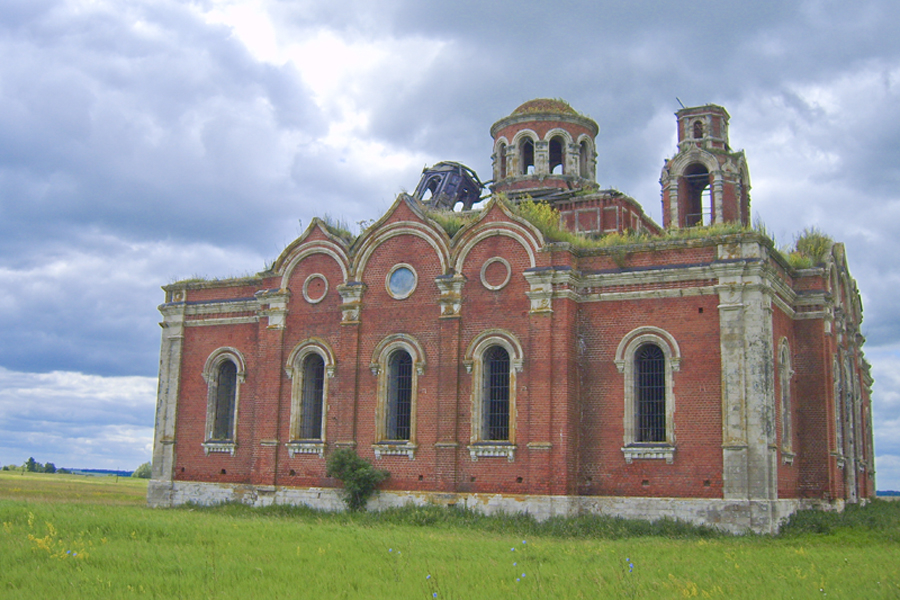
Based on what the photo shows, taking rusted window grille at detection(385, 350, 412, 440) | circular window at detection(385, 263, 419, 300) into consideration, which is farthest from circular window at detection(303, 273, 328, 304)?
rusted window grille at detection(385, 350, 412, 440)

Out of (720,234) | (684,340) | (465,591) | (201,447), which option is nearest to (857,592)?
(465,591)

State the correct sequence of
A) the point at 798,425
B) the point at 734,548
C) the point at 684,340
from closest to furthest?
the point at 734,548 < the point at 684,340 < the point at 798,425

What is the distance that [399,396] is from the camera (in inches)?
1011

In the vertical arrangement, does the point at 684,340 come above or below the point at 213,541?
above

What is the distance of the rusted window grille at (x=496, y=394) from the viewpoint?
2383cm

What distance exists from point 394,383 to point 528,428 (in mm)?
4642

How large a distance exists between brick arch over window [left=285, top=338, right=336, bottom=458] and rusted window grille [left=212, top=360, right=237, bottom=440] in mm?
3115

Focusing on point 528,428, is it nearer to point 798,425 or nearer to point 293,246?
point 798,425

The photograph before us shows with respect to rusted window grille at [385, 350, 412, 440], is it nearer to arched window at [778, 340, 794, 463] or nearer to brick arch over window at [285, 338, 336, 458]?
brick arch over window at [285, 338, 336, 458]

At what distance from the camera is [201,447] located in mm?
28406

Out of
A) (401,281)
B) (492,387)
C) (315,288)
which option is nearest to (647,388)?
(492,387)

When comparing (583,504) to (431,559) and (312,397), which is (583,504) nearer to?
(431,559)

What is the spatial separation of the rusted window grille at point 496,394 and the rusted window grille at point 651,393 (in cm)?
347

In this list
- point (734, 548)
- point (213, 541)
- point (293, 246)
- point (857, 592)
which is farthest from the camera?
point (293, 246)
